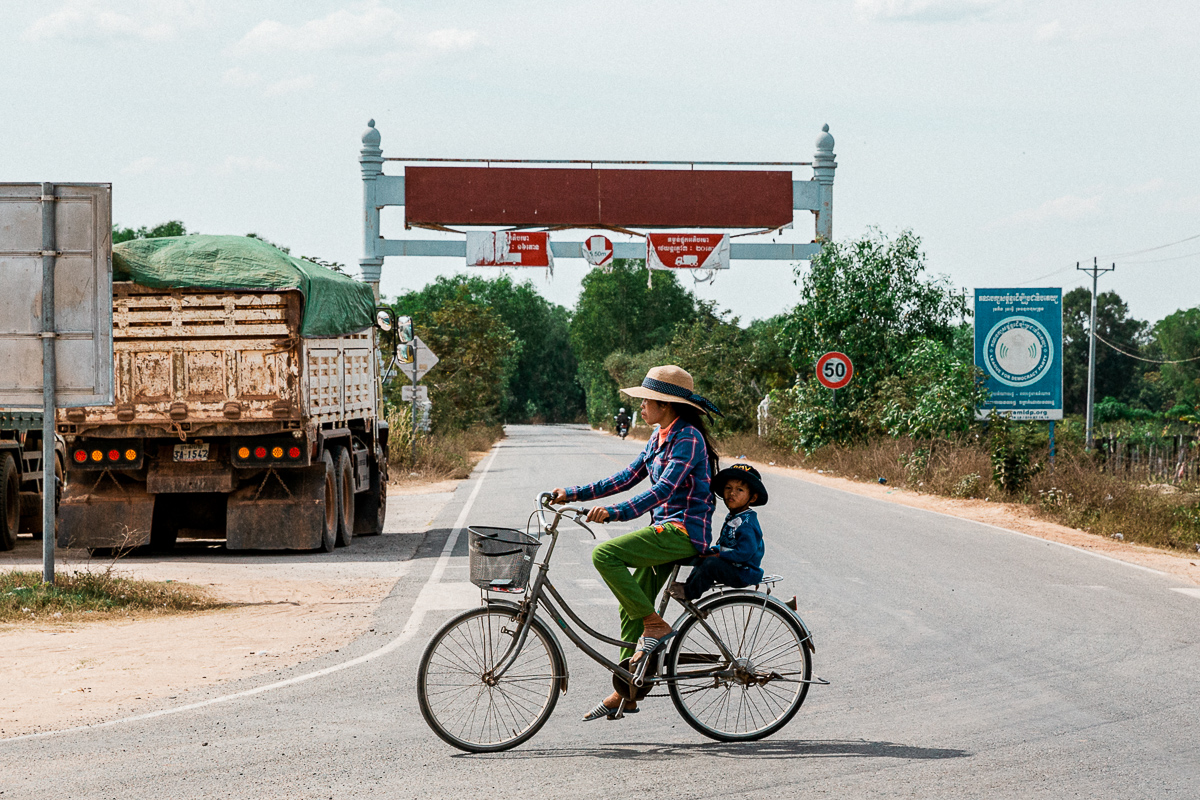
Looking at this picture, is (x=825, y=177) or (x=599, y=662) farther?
(x=825, y=177)

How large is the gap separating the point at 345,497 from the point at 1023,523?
942 cm

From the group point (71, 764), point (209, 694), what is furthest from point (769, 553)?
point (71, 764)

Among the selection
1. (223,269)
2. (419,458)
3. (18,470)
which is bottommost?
(419,458)

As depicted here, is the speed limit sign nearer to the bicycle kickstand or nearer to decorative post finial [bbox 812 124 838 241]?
decorative post finial [bbox 812 124 838 241]

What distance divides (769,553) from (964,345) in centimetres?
3026

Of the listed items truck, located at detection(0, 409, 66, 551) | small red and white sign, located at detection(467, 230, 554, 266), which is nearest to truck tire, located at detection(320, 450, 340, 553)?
truck, located at detection(0, 409, 66, 551)

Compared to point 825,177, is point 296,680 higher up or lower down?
lower down

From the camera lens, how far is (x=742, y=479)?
645cm

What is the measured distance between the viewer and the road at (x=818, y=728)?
570 cm

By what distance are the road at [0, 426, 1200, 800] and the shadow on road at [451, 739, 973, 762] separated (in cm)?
2

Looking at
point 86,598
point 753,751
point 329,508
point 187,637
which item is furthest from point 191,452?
point 753,751

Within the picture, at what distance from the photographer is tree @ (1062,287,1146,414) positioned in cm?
9300

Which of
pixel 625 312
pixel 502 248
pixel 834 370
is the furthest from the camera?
pixel 625 312

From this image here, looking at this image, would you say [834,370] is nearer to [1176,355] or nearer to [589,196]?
[589,196]
